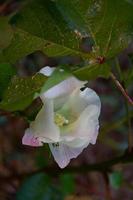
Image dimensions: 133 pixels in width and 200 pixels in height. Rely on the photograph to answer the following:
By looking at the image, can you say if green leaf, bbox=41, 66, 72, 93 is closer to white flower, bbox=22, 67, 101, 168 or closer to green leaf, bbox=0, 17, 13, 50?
white flower, bbox=22, 67, 101, 168

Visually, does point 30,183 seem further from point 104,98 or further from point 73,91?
point 104,98

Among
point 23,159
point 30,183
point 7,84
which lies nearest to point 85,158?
point 23,159

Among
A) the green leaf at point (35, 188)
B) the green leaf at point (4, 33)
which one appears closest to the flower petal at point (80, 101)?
the green leaf at point (4, 33)

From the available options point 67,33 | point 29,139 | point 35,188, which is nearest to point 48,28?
point 67,33

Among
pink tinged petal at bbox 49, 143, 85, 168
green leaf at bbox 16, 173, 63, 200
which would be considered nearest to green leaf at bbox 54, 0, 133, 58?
pink tinged petal at bbox 49, 143, 85, 168

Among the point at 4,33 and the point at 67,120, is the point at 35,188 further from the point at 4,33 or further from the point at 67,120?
the point at 67,120

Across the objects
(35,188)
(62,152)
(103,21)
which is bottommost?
(35,188)

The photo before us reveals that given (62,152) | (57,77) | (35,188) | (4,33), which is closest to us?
(57,77)
